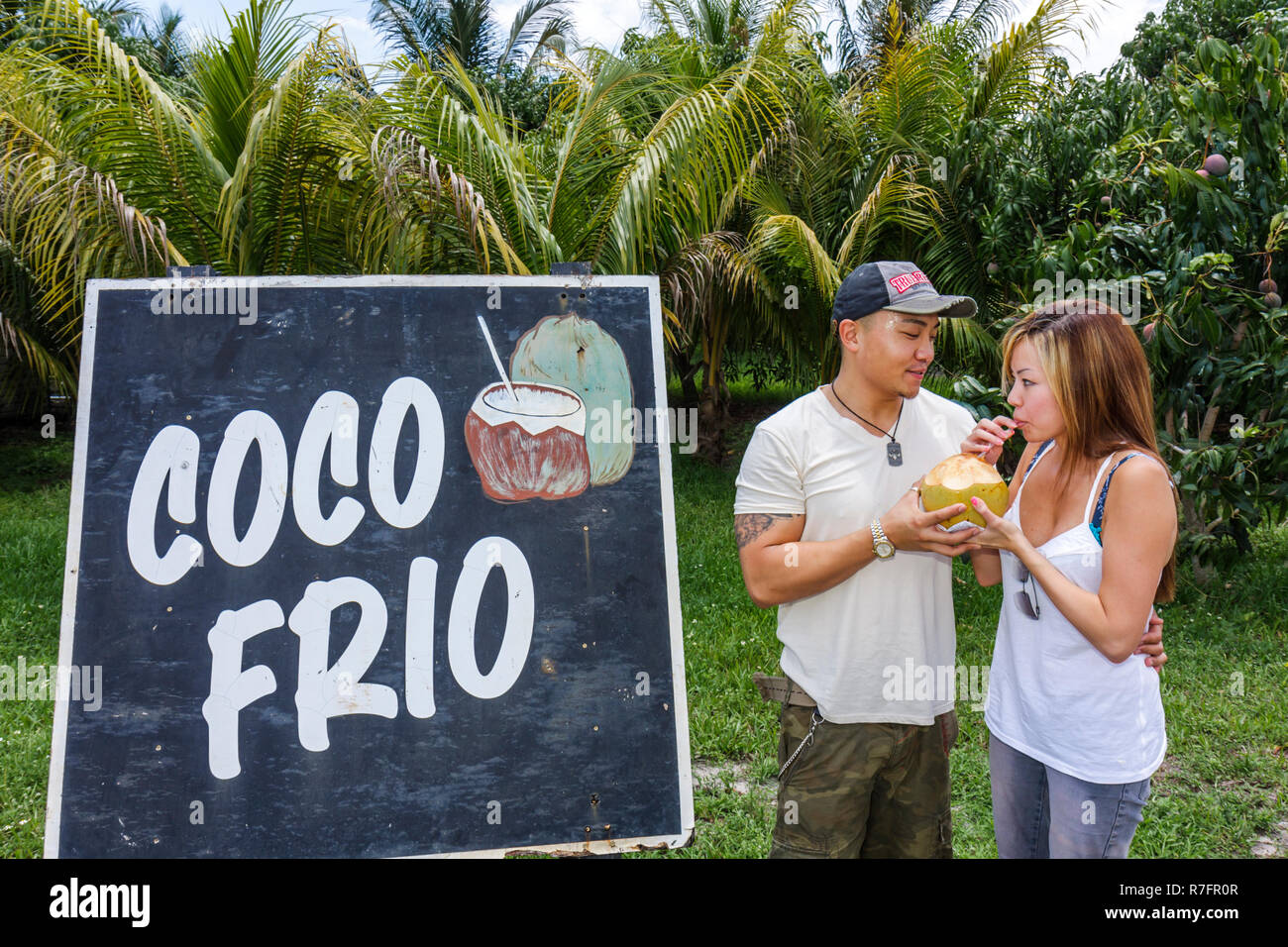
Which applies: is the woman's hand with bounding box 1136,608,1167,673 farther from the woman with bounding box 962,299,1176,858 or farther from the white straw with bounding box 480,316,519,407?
the white straw with bounding box 480,316,519,407

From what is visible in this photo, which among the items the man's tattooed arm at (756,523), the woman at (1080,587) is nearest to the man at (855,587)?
the man's tattooed arm at (756,523)

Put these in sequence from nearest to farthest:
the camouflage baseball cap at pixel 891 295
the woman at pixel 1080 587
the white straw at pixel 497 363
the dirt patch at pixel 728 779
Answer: the woman at pixel 1080 587 < the camouflage baseball cap at pixel 891 295 < the white straw at pixel 497 363 < the dirt patch at pixel 728 779

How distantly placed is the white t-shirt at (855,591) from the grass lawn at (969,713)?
157cm

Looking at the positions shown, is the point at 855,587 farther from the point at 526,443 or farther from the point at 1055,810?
the point at 526,443

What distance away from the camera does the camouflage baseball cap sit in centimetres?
210

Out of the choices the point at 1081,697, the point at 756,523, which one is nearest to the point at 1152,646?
the point at 1081,697

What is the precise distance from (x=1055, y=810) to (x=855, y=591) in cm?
60

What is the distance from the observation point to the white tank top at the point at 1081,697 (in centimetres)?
189

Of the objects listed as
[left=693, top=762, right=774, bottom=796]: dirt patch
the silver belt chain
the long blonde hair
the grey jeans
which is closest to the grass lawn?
[left=693, top=762, right=774, bottom=796]: dirt patch

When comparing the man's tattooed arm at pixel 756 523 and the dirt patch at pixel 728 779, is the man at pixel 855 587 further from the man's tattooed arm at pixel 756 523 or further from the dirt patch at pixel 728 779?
the dirt patch at pixel 728 779

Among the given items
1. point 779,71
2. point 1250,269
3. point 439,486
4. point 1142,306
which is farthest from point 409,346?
point 779,71

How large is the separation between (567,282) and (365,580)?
849mm

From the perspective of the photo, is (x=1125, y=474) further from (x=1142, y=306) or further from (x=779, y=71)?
(x=779, y=71)

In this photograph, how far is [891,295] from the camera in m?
2.11
